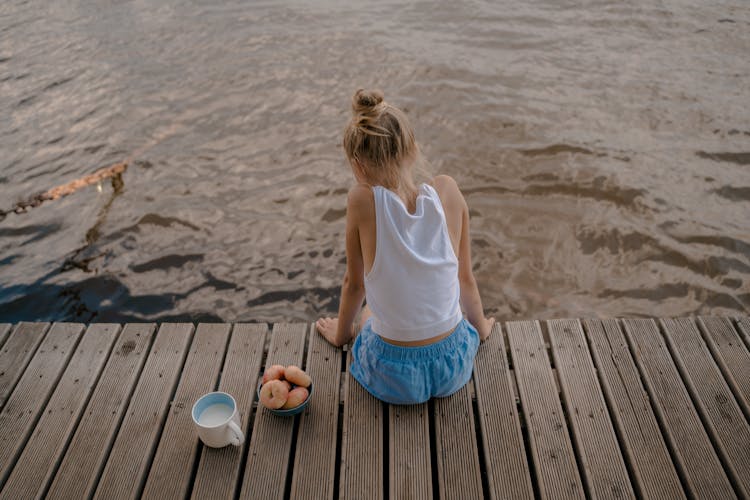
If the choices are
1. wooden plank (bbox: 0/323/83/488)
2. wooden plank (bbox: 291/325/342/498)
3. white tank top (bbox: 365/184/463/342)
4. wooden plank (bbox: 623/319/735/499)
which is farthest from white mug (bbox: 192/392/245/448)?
wooden plank (bbox: 623/319/735/499)

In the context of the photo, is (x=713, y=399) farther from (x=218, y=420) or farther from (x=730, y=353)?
(x=218, y=420)

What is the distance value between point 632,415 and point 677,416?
0.60 feet

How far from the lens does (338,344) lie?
8.84ft

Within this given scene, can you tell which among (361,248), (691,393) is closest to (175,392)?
(361,248)

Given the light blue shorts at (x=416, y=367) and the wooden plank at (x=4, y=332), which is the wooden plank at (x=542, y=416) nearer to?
the light blue shorts at (x=416, y=367)

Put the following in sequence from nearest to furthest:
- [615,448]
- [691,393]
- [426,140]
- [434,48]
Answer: [615,448] → [691,393] → [426,140] → [434,48]

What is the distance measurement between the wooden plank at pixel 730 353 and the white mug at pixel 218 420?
2097 mm

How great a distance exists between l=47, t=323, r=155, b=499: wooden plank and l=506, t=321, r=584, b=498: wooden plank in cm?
174

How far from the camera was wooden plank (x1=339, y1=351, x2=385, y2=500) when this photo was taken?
2.14 meters

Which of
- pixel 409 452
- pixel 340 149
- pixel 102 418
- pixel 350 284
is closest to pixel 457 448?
pixel 409 452

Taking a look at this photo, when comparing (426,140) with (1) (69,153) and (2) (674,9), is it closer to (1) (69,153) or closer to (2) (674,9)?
(1) (69,153)

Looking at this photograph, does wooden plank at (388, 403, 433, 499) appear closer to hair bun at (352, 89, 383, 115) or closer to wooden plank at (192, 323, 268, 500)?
wooden plank at (192, 323, 268, 500)

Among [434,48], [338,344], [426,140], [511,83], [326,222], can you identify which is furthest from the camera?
[434,48]

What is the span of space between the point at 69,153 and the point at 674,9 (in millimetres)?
7471
